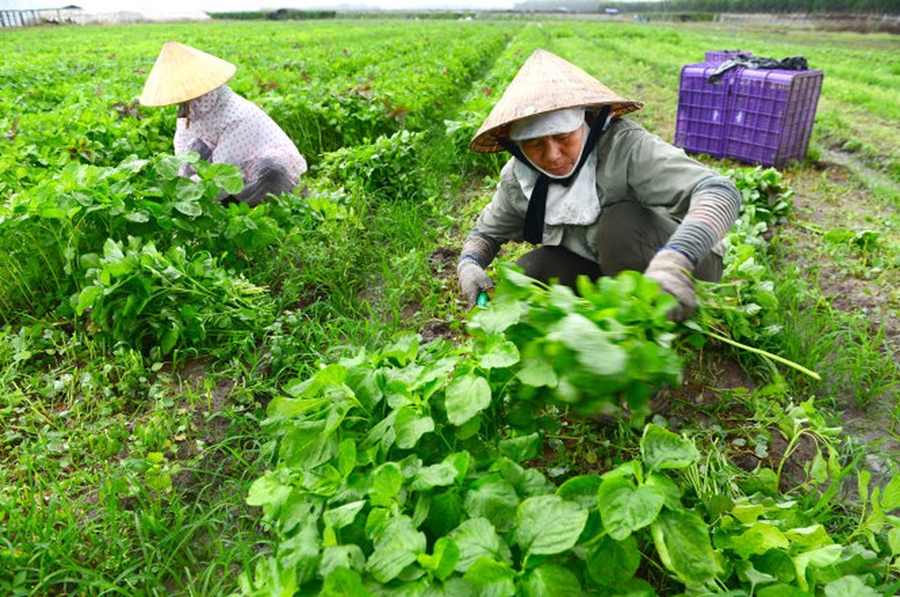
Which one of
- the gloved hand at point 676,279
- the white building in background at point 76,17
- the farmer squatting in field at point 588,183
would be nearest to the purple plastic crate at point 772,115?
the farmer squatting in field at point 588,183

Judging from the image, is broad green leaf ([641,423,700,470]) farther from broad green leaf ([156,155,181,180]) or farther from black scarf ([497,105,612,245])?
broad green leaf ([156,155,181,180])

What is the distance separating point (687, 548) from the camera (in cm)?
106

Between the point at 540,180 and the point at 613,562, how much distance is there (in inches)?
56.5

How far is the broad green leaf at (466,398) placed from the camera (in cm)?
123

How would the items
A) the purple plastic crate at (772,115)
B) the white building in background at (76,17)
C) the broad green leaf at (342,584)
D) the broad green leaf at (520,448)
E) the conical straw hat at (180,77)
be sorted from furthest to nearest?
the white building in background at (76,17) < the purple plastic crate at (772,115) < the conical straw hat at (180,77) < the broad green leaf at (520,448) < the broad green leaf at (342,584)

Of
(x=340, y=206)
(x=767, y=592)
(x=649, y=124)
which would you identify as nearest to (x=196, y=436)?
(x=340, y=206)

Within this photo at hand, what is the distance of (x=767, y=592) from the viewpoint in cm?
110

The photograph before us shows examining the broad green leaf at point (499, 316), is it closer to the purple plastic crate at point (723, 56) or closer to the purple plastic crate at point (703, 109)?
the purple plastic crate at point (703, 109)

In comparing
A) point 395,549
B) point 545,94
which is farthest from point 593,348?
point 545,94

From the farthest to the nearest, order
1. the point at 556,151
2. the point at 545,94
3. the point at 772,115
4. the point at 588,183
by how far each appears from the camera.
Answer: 1. the point at 772,115
2. the point at 588,183
3. the point at 556,151
4. the point at 545,94

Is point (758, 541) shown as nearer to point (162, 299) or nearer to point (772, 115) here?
point (162, 299)

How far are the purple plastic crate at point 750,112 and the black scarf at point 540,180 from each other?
358cm

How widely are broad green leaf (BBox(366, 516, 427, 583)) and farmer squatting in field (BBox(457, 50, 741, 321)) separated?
1.15 metres

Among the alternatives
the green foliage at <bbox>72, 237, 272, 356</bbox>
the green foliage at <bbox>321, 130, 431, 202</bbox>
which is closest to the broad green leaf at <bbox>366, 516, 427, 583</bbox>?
the green foliage at <bbox>72, 237, 272, 356</bbox>
